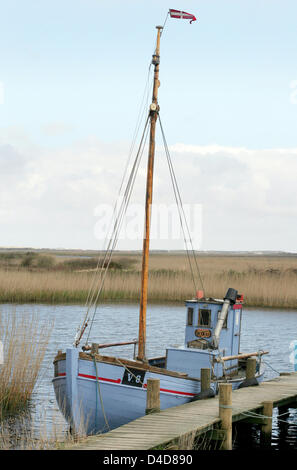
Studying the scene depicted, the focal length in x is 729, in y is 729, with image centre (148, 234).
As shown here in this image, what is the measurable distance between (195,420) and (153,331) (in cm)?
2165

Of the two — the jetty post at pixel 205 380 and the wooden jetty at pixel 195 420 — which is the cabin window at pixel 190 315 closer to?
the wooden jetty at pixel 195 420

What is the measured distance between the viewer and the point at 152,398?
14.4 meters

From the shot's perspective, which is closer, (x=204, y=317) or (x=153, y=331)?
(x=204, y=317)

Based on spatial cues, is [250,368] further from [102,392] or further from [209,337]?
[102,392]

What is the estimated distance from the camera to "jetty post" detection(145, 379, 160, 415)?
46.4ft

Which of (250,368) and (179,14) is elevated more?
(179,14)

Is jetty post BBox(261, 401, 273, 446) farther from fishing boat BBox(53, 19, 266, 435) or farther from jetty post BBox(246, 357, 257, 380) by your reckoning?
jetty post BBox(246, 357, 257, 380)

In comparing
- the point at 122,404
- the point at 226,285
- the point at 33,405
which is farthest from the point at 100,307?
the point at 122,404

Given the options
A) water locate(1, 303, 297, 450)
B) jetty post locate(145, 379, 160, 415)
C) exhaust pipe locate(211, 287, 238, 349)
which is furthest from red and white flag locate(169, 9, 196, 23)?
water locate(1, 303, 297, 450)

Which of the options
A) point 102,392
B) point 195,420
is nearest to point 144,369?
point 102,392

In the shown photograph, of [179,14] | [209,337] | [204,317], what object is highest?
[179,14]
